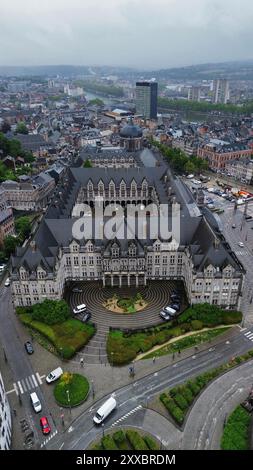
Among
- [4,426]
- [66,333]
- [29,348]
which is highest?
[4,426]

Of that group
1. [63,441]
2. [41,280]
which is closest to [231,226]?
[41,280]

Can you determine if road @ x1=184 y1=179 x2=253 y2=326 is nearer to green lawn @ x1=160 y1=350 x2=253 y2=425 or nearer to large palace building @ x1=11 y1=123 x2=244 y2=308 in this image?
large palace building @ x1=11 y1=123 x2=244 y2=308

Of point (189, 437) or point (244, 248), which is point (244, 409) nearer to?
point (189, 437)

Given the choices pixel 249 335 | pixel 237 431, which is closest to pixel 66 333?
pixel 237 431

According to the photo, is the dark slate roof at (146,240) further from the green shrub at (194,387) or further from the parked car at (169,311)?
the green shrub at (194,387)

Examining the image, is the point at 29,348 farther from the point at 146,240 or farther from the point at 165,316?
the point at 146,240

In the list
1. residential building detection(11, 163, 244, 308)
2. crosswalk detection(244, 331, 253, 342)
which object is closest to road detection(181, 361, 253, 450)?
crosswalk detection(244, 331, 253, 342)

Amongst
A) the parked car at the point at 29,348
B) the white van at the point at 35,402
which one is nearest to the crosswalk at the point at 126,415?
the white van at the point at 35,402
